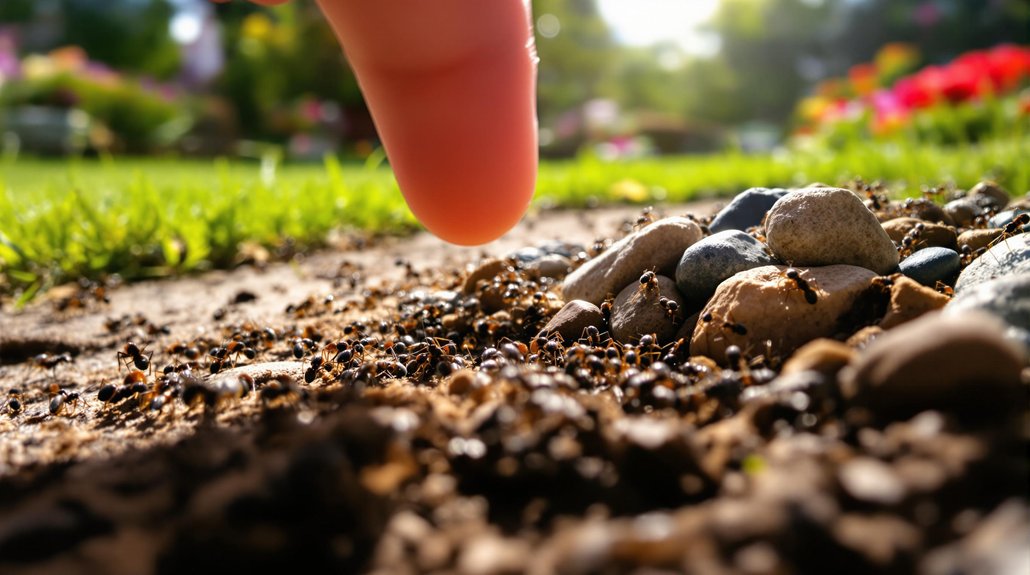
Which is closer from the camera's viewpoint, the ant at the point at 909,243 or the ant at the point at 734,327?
the ant at the point at 734,327

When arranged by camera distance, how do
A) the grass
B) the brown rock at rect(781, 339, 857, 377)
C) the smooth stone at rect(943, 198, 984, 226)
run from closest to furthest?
the brown rock at rect(781, 339, 857, 377), the smooth stone at rect(943, 198, 984, 226), the grass

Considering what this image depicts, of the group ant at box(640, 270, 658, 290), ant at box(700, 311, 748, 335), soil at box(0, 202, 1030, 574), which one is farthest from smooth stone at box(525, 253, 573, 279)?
ant at box(700, 311, 748, 335)

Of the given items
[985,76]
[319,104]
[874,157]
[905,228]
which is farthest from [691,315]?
[319,104]

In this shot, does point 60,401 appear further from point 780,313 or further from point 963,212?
point 963,212

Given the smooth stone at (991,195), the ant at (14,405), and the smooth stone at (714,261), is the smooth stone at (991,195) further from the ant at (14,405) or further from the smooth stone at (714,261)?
the ant at (14,405)

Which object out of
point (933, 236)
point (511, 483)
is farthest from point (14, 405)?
point (933, 236)

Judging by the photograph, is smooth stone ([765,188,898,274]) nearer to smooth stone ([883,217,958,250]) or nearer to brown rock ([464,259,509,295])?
smooth stone ([883,217,958,250])

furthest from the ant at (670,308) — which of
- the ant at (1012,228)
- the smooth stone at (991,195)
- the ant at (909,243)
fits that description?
the smooth stone at (991,195)
